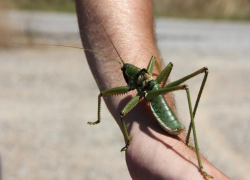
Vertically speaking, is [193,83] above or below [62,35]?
above

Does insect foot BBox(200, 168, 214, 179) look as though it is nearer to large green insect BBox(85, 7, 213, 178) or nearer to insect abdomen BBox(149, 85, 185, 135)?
large green insect BBox(85, 7, 213, 178)

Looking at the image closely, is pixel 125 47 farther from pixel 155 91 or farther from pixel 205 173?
pixel 205 173

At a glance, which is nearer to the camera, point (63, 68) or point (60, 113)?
point (60, 113)

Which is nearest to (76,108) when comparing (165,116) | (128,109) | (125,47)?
(125,47)

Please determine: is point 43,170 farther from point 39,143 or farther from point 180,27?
point 180,27

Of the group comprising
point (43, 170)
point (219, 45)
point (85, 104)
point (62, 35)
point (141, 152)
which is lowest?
point (62, 35)

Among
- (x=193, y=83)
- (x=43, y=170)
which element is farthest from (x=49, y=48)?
(x=43, y=170)
